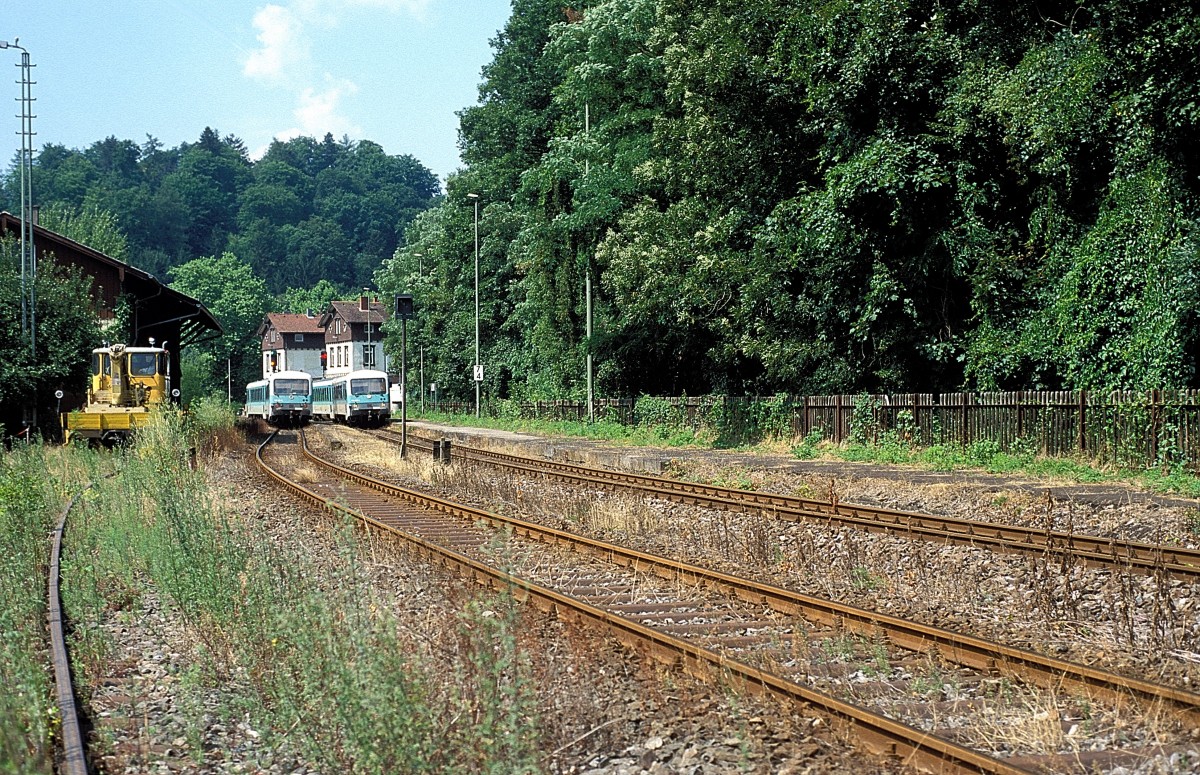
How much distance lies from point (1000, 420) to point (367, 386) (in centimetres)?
3908

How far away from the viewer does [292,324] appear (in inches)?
5448

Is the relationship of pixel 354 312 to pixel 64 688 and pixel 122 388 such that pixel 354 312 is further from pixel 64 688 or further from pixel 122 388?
Answer: pixel 64 688

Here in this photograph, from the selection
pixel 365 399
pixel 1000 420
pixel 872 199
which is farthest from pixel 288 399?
pixel 1000 420

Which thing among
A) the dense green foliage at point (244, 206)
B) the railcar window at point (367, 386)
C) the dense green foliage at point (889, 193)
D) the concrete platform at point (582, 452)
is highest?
the dense green foliage at point (244, 206)

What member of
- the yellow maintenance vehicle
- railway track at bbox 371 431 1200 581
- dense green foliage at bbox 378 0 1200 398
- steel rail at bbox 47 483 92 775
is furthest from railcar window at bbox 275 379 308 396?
steel rail at bbox 47 483 92 775

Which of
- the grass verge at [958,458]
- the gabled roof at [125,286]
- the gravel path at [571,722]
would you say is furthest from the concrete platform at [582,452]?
the gravel path at [571,722]

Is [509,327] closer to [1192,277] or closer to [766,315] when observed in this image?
[766,315]

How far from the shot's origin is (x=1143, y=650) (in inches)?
293

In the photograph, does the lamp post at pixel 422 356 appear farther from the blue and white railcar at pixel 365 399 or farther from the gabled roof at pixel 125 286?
the gabled roof at pixel 125 286

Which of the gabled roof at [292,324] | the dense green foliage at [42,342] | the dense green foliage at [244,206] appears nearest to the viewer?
the dense green foliage at [42,342]

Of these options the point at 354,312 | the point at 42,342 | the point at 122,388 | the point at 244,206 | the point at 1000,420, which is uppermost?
the point at 244,206

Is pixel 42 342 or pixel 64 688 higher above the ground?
pixel 42 342

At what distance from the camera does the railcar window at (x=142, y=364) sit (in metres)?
33.3

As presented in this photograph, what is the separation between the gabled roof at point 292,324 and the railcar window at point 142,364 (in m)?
106
